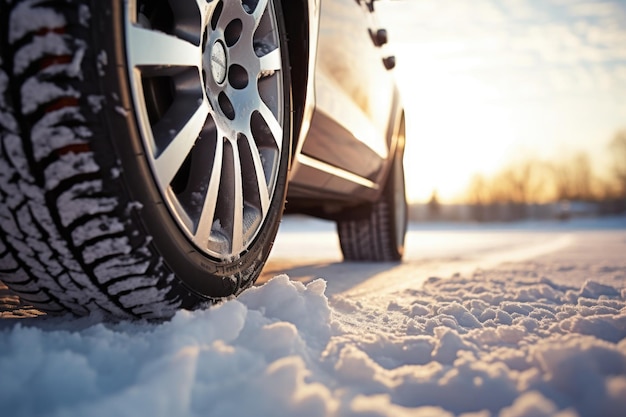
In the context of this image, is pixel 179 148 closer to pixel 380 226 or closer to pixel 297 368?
pixel 297 368

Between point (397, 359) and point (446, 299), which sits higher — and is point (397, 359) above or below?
above

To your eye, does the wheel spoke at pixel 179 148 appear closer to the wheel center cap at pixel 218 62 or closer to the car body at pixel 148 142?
the car body at pixel 148 142

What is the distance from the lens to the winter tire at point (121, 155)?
94 centimetres

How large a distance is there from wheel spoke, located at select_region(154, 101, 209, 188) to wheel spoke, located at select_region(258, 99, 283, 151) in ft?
0.96

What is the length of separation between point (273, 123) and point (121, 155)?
0.69 metres

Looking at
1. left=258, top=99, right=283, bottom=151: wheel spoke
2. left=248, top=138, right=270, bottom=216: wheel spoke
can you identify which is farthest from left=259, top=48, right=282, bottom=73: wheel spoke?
left=248, top=138, right=270, bottom=216: wheel spoke

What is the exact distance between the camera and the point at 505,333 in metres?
1.21

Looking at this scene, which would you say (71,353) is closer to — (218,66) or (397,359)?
(397,359)

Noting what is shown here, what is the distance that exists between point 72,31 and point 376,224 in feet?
10.00

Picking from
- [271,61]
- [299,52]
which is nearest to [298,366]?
[271,61]

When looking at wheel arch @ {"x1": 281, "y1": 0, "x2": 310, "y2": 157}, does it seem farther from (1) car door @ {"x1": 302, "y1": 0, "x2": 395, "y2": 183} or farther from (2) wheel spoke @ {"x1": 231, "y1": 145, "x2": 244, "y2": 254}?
(2) wheel spoke @ {"x1": 231, "y1": 145, "x2": 244, "y2": 254}

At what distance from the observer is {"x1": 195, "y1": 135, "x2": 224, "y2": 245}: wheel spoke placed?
4.10ft

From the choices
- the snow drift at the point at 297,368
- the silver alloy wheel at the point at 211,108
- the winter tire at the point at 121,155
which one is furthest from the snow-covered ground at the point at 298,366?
the silver alloy wheel at the point at 211,108

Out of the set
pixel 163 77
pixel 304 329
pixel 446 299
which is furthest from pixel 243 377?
pixel 446 299
